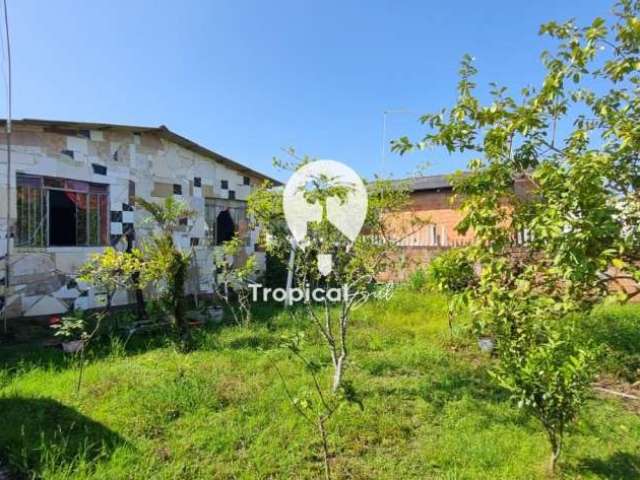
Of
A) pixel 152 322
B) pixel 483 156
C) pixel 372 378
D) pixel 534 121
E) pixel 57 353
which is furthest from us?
pixel 152 322

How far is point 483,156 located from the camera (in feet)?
8.88

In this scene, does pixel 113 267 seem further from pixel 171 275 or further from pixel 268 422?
pixel 268 422

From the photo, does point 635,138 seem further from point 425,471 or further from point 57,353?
point 57,353

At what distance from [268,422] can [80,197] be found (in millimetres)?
6602

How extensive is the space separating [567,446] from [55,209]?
28.5ft

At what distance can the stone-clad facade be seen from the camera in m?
7.06

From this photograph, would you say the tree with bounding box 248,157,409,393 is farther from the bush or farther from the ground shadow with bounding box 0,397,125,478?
the bush

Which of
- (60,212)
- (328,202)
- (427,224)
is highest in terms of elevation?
(60,212)

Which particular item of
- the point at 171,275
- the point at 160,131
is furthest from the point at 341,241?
the point at 160,131

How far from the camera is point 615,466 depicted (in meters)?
3.09

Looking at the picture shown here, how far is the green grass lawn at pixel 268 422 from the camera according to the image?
310 centimetres

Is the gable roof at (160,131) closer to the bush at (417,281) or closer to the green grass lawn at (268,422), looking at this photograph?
the green grass lawn at (268,422)

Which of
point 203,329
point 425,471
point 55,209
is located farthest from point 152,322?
point 425,471

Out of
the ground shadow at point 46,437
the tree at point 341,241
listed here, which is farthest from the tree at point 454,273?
Result: the ground shadow at point 46,437
